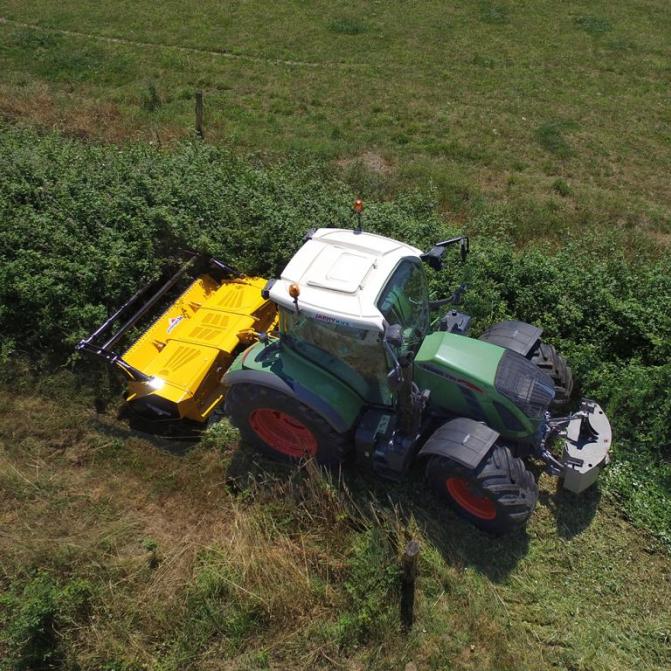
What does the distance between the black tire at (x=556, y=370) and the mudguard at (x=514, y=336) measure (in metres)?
0.13

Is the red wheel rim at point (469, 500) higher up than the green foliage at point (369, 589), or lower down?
higher up

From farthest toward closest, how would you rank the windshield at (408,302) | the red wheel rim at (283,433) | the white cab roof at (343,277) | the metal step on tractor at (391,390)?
the red wheel rim at (283,433) < the windshield at (408,302) < the metal step on tractor at (391,390) < the white cab roof at (343,277)

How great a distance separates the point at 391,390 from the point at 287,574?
1.82m

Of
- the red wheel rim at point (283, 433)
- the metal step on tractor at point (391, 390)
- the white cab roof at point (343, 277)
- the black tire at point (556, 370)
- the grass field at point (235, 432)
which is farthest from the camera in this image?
the black tire at point (556, 370)

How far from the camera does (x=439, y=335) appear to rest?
574 cm

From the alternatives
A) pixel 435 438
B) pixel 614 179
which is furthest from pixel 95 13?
pixel 435 438

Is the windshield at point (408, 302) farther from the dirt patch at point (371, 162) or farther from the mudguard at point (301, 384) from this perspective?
the dirt patch at point (371, 162)

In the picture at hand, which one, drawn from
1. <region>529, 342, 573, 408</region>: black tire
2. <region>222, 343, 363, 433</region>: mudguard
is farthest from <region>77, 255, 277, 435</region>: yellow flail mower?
<region>529, 342, 573, 408</region>: black tire

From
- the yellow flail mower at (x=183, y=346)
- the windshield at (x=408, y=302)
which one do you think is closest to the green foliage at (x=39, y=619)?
the yellow flail mower at (x=183, y=346)

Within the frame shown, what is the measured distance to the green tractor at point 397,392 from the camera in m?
5.13

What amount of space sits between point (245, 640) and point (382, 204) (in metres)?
6.83

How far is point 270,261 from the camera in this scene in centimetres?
824

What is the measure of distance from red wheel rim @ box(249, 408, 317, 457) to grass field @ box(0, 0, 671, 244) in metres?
5.66

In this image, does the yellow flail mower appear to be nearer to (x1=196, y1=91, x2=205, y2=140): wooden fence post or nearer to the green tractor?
the green tractor
